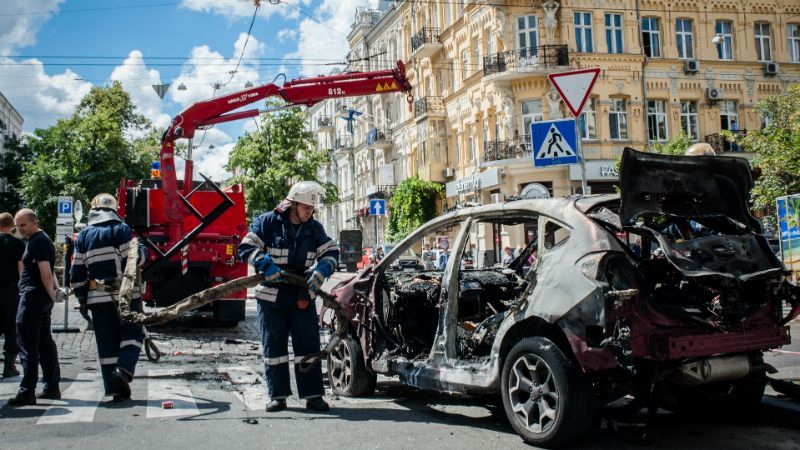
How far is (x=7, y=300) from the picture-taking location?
8328 mm

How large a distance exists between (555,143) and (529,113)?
77.2 feet

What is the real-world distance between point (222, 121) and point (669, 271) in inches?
451

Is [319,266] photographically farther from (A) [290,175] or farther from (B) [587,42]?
(A) [290,175]

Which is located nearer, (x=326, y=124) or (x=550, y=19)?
(x=550, y=19)

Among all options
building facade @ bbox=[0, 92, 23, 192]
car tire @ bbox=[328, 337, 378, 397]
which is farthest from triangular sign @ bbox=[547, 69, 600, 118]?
building facade @ bbox=[0, 92, 23, 192]

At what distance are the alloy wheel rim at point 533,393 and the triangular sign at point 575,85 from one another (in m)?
4.54

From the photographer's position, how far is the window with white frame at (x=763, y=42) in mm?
33844

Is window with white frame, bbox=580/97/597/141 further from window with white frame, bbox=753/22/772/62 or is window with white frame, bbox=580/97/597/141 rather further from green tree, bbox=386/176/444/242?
green tree, bbox=386/176/444/242

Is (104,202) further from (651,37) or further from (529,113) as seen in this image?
(651,37)

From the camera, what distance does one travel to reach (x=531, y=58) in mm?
31656

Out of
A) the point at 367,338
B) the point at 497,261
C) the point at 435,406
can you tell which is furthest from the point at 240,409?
the point at 497,261

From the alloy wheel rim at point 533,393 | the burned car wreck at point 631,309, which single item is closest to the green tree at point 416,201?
the burned car wreck at point 631,309

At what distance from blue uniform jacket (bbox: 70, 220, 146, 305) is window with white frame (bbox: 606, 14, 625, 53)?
28.7 metres

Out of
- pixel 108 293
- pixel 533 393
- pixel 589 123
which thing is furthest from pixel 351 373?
pixel 589 123
